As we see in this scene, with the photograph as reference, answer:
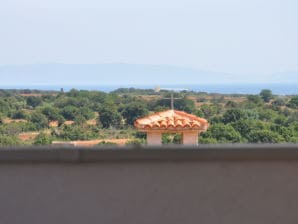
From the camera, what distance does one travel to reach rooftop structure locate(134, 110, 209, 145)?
6.78 ft

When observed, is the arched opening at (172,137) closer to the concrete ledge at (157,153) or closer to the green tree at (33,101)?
the concrete ledge at (157,153)

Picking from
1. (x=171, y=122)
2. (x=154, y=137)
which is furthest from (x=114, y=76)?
(x=154, y=137)

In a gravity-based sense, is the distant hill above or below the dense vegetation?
above

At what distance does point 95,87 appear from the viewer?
3.61 metres

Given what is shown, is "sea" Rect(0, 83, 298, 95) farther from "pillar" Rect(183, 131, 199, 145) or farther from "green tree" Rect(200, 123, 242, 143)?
"pillar" Rect(183, 131, 199, 145)

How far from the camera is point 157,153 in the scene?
141 centimetres

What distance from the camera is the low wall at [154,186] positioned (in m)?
1.41

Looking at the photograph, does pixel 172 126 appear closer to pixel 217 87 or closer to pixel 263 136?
pixel 263 136

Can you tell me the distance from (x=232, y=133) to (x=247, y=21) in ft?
5.97

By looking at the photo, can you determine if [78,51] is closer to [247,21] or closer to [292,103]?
[247,21]

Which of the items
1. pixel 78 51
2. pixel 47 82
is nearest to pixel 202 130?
pixel 47 82

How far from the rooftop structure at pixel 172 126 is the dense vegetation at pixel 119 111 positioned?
5.3 inches

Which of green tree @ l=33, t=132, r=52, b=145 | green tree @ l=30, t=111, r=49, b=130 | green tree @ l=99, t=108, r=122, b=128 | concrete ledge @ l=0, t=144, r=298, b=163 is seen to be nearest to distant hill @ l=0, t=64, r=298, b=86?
green tree @ l=30, t=111, r=49, b=130

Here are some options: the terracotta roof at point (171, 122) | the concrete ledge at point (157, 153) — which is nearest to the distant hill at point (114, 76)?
the terracotta roof at point (171, 122)
